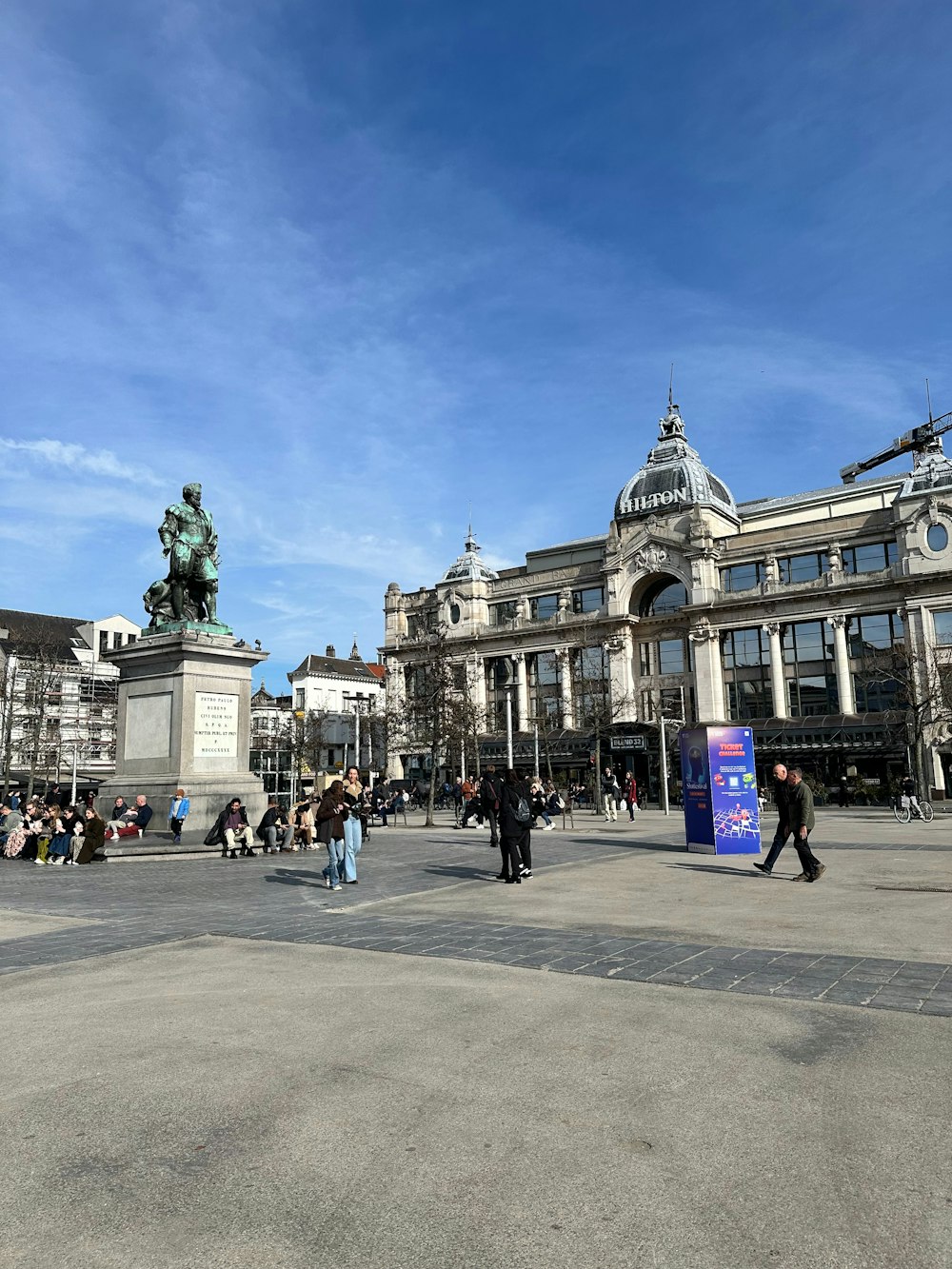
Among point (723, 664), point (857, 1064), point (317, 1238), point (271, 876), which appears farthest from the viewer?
point (723, 664)

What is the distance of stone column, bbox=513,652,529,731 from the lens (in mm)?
74062

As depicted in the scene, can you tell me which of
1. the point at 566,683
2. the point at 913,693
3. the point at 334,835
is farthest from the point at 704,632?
the point at 334,835

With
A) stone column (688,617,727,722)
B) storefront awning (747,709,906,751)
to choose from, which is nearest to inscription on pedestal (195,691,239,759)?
storefront awning (747,709,906,751)

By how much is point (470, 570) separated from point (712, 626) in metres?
25.4

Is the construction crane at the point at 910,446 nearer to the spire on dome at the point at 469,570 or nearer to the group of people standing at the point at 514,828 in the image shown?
the spire on dome at the point at 469,570

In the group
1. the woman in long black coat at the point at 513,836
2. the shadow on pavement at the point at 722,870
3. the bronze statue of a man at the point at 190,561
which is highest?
the bronze statue of a man at the point at 190,561

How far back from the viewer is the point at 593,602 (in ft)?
242

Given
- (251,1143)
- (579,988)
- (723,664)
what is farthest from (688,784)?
(723,664)

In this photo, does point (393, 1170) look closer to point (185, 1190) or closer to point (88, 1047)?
point (185, 1190)

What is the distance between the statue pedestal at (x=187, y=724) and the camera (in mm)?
19375

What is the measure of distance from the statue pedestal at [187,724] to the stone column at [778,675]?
48115mm

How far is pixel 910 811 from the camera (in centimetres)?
3098

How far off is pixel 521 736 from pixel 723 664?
1669 centimetres

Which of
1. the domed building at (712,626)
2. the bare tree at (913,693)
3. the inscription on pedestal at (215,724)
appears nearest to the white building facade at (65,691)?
the domed building at (712,626)
